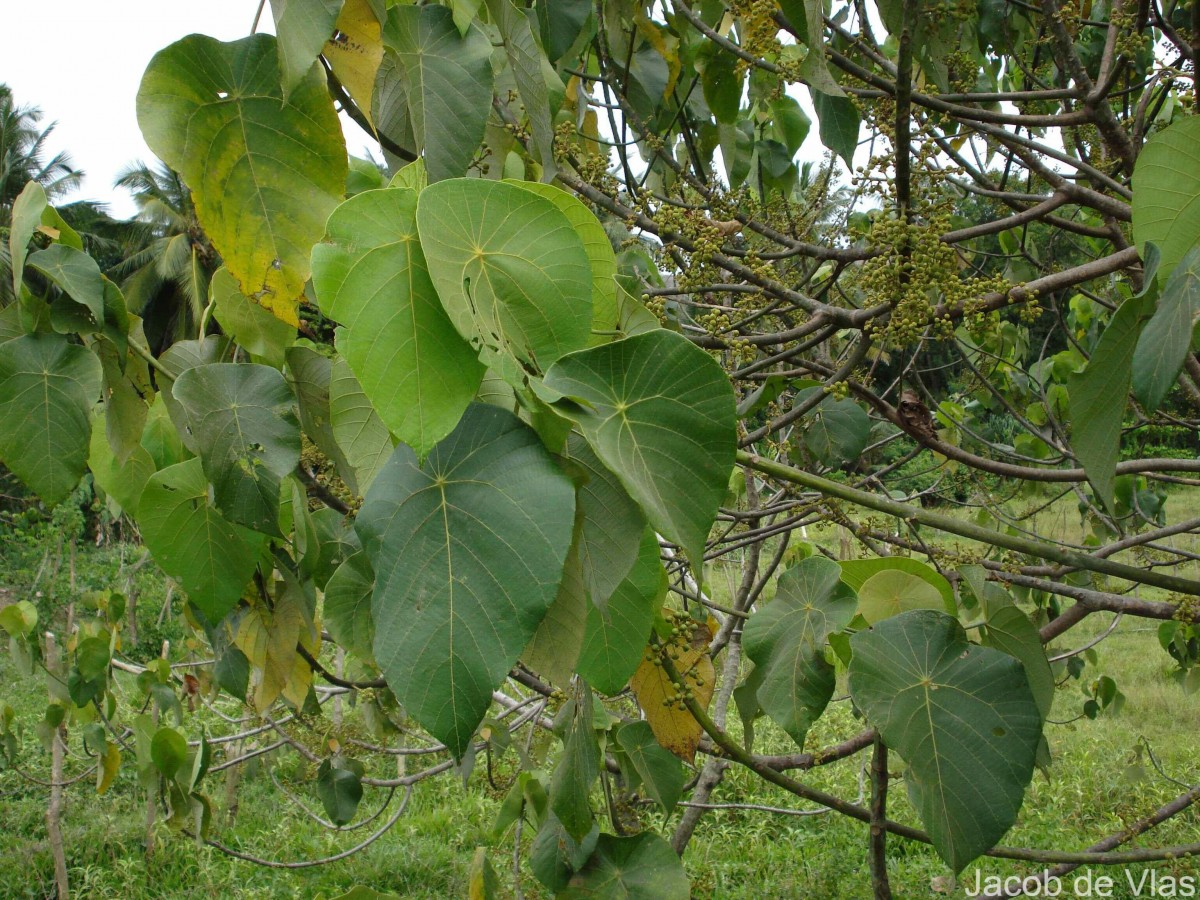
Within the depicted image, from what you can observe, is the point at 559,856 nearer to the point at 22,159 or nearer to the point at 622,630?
the point at 622,630

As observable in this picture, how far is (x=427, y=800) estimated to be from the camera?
4.11 meters

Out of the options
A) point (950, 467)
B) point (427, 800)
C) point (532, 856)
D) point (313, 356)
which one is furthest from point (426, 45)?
point (427, 800)

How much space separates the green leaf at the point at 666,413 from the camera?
1.42ft

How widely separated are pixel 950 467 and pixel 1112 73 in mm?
1246

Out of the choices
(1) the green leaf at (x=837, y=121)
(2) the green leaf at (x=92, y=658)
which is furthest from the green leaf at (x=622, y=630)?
(2) the green leaf at (x=92, y=658)

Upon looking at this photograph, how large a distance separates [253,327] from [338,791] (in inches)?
54.3

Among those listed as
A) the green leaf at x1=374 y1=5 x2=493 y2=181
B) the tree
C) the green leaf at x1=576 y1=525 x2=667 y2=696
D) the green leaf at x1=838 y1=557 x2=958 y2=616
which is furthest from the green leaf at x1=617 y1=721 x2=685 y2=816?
the green leaf at x1=374 y1=5 x2=493 y2=181

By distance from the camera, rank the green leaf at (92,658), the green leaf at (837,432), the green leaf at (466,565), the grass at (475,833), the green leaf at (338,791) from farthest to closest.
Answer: the grass at (475,833), the green leaf at (92,658), the green leaf at (338,791), the green leaf at (837,432), the green leaf at (466,565)

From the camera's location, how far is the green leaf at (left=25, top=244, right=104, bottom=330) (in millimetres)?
667

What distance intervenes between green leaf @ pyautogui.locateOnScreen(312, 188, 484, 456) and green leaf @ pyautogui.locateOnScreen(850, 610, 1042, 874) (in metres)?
0.44

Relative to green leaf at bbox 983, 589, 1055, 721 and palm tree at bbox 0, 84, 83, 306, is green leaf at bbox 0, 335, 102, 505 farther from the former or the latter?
palm tree at bbox 0, 84, 83, 306

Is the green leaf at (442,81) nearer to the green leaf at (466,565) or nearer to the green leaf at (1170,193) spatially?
the green leaf at (466,565)

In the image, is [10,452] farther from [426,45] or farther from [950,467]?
[950,467]

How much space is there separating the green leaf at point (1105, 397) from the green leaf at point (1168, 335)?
0.03m
